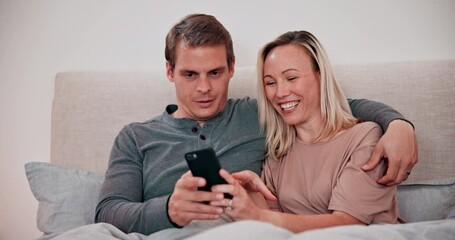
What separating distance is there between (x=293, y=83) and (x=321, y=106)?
110mm

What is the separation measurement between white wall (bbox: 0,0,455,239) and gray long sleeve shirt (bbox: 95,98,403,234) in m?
0.46

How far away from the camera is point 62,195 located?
5.11 feet

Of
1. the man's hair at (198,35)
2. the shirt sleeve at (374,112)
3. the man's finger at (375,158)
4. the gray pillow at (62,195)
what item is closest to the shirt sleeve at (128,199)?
the gray pillow at (62,195)

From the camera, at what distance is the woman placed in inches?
47.5

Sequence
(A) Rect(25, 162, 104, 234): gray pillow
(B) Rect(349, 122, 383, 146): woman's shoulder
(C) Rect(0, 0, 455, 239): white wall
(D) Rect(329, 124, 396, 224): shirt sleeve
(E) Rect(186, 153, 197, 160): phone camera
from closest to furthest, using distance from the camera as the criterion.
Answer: (E) Rect(186, 153, 197, 160): phone camera < (D) Rect(329, 124, 396, 224): shirt sleeve < (B) Rect(349, 122, 383, 146): woman's shoulder < (A) Rect(25, 162, 104, 234): gray pillow < (C) Rect(0, 0, 455, 239): white wall

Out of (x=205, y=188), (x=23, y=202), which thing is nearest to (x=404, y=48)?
(x=205, y=188)

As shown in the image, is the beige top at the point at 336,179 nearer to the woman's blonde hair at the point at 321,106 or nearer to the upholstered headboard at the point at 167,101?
the woman's blonde hair at the point at 321,106

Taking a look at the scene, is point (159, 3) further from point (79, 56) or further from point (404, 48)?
point (404, 48)

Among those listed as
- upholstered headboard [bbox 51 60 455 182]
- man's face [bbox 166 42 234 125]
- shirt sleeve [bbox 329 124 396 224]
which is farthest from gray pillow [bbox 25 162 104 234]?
shirt sleeve [bbox 329 124 396 224]

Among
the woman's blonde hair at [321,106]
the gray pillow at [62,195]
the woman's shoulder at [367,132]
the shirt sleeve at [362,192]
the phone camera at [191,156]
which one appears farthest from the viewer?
the gray pillow at [62,195]

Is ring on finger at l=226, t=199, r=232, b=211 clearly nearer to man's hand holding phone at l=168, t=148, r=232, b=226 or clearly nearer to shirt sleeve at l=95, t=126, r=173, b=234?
man's hand holding phone at l=168, t=148, r=232, b=226

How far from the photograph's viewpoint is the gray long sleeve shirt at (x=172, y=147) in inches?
55.5

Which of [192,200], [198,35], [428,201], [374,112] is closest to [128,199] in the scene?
[192,200]

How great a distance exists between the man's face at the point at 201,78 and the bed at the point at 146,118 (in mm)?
261
